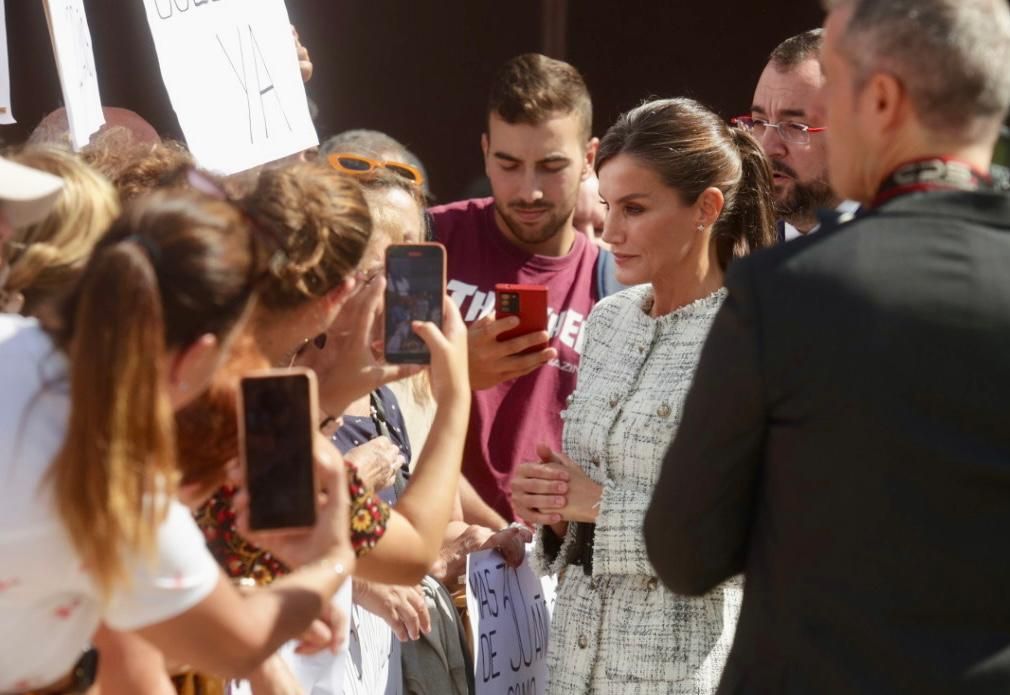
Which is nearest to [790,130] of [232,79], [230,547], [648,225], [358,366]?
[648,225]

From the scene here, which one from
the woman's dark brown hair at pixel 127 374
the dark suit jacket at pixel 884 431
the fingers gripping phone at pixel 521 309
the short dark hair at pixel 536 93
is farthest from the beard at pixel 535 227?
the woman's dark brown hair at pixel 127 374

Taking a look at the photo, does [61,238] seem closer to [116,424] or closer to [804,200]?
[116,424]

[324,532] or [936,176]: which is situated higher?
[936,176]

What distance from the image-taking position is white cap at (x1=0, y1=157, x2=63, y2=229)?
1.86 metres

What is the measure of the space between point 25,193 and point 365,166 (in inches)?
69.7

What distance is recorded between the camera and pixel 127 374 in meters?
1.54

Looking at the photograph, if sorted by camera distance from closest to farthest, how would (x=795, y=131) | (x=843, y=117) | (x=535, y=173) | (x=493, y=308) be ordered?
(x=843, y=117) → (x=795, y=131) → (x=493, y=308) → (x=535, y=173)

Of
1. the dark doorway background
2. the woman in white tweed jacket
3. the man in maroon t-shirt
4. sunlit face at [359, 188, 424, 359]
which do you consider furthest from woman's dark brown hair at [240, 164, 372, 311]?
the dark doorway background

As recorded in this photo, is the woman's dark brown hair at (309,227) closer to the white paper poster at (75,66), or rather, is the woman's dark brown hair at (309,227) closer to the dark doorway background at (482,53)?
the white paper poster at (75,66)

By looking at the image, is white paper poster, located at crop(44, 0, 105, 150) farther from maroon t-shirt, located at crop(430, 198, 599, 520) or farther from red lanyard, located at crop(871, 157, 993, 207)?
red lanyard, located at crop(871, 157, 993, 207)

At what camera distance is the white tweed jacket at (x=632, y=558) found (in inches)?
105

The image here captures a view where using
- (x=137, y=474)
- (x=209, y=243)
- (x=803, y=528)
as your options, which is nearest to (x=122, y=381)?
(x=137, y=474)

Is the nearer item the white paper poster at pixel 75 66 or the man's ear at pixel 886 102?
the man's ear at pixel 886 102

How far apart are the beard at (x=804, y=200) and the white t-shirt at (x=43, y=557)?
2412mm
